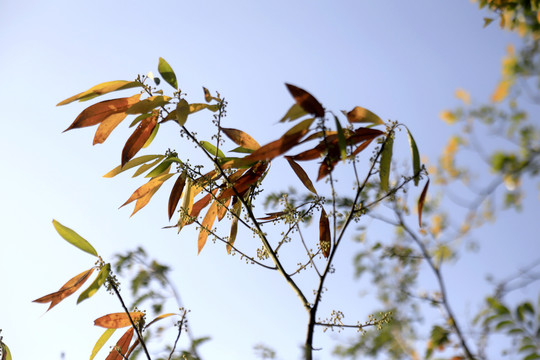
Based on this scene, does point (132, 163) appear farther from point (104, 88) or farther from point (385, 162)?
point (385, 162)

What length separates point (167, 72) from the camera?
2.74 feet

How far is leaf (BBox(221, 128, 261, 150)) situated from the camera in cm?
90

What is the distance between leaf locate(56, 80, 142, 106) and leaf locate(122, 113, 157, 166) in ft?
0.29

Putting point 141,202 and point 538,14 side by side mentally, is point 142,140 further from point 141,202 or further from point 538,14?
point 538,14

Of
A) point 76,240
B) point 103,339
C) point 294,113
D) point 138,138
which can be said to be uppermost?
point 138,138

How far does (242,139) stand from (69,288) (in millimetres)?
445

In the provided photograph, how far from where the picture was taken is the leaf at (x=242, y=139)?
90cm

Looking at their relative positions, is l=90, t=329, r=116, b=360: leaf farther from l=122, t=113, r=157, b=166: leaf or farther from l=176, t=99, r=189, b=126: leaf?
l=176, t=99, r=189, b=126: leaf

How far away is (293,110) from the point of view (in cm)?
65

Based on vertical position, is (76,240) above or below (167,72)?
below

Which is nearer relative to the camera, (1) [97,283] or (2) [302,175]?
(1) [97,283]

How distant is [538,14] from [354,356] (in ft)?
7.40

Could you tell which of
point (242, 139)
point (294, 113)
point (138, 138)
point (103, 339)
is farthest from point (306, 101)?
point (103, 339)

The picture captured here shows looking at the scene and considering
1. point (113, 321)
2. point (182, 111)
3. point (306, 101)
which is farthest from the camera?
point (113, 321)
